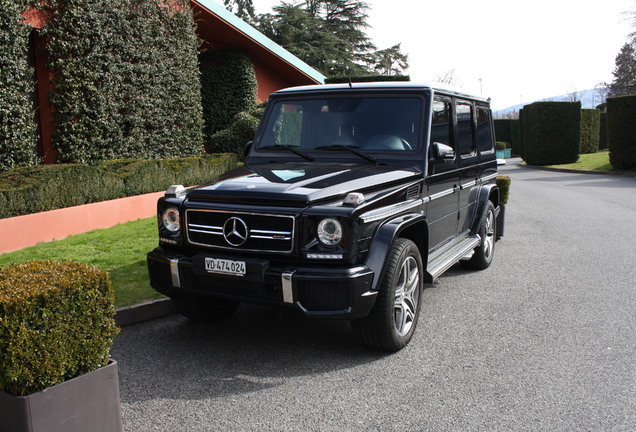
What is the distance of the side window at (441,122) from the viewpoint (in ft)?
17.8

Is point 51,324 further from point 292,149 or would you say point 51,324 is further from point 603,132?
point 603,132

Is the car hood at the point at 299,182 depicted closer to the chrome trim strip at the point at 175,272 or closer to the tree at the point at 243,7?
the chrome trim strip at the point at 175,272

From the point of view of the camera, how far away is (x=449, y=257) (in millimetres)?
5695

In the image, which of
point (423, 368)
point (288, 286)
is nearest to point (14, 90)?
point (288, 286)

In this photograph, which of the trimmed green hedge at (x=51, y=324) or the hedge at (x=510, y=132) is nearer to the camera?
the trimmed green hedge at (x=51, y=324)

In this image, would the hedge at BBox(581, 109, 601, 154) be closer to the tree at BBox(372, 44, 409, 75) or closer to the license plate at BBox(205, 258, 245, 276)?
the tree at BBox(372, 44, 409, 75)

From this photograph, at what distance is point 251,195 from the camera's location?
166 inches

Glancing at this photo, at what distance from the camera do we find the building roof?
15500 mm

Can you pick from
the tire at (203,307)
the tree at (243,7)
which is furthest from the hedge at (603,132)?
the tire at (203,307)

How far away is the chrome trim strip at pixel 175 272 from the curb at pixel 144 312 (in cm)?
103

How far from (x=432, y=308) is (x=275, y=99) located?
2.70m

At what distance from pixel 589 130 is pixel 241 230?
36633 millimetres

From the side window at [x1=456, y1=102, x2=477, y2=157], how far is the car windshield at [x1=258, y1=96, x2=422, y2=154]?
109 cm

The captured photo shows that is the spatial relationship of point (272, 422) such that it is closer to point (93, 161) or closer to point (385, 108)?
point (385, 108)
